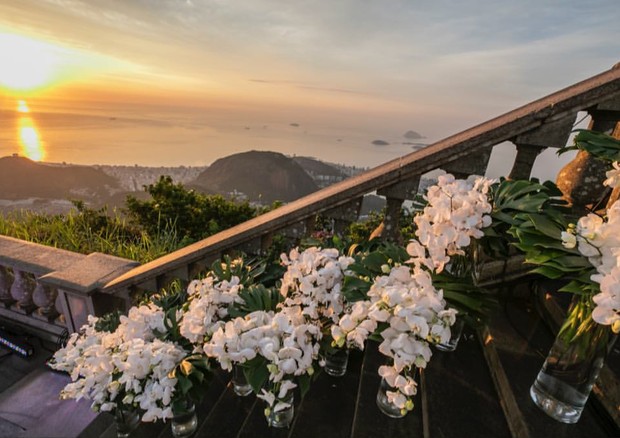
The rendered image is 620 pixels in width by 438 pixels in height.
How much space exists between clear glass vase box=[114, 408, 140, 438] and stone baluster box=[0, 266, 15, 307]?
2747mm

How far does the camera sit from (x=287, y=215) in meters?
2.14

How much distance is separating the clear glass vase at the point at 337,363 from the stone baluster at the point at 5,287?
11.3ft

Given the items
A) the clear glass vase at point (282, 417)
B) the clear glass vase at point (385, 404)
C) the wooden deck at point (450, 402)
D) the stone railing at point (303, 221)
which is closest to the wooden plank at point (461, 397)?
the wooden deck at point (450, 402)

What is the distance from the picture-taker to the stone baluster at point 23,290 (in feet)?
10.8

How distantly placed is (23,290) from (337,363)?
10.9 feet

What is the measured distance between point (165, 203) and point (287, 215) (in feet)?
10.9

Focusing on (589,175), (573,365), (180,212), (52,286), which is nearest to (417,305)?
(573,365)

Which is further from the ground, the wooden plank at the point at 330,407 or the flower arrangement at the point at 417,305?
the flower arrangement at the point at 417,305

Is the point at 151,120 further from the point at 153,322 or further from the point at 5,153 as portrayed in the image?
the point at 153,322

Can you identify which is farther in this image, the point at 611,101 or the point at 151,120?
the point at 151,120

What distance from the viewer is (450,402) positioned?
1460mm

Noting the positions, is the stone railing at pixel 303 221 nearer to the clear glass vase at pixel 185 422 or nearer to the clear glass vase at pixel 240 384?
the clear glass vase at pixel 240 384

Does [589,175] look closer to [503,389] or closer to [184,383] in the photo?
[503,389]

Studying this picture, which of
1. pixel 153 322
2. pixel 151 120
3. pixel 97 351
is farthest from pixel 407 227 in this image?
pixel 151 120
